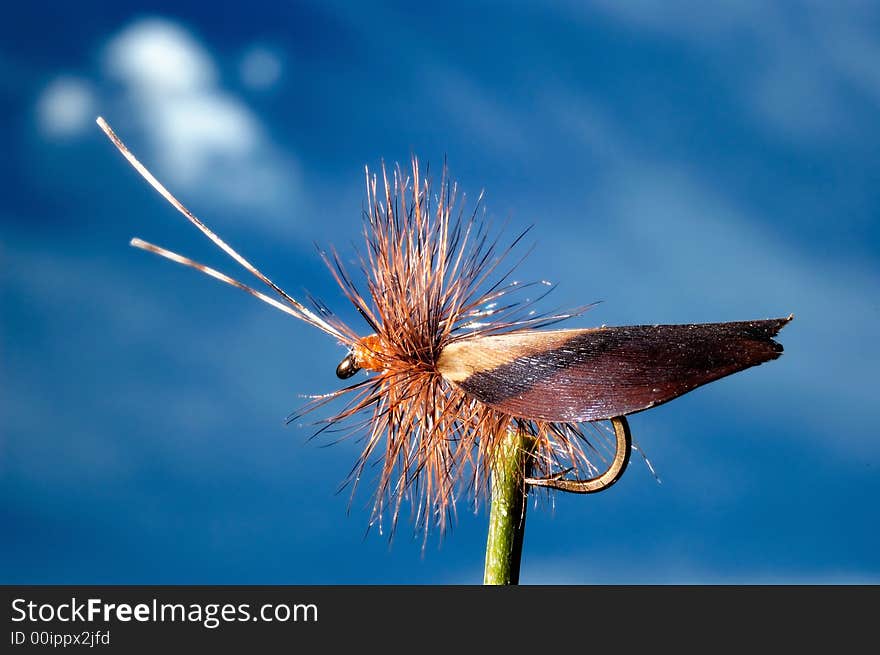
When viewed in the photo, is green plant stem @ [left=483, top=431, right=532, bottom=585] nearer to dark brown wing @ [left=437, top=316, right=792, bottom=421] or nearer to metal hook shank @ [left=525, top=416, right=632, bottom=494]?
metal hook shank @ [left=525, top=416, right=632, bottom=494]

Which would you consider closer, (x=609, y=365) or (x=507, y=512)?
(x=609, y=365)

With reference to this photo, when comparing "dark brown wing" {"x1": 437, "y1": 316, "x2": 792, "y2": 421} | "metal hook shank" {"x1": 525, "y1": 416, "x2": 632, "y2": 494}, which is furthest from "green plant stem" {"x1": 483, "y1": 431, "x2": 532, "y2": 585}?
"dark brown wing" {"x1": 437, "y1": 316, "x2": 792, "y2": 421}

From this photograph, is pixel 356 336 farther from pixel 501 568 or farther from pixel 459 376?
pixel 501 568

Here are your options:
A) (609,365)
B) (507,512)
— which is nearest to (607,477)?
(507,512)

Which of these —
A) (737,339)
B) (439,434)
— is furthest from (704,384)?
(439,434)

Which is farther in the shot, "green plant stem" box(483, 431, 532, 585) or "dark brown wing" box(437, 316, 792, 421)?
"green plant stem" box(483, 431, 532, 585)

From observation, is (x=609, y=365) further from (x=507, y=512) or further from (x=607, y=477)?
(x=507, y=512)

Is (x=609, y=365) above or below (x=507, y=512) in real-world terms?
above
